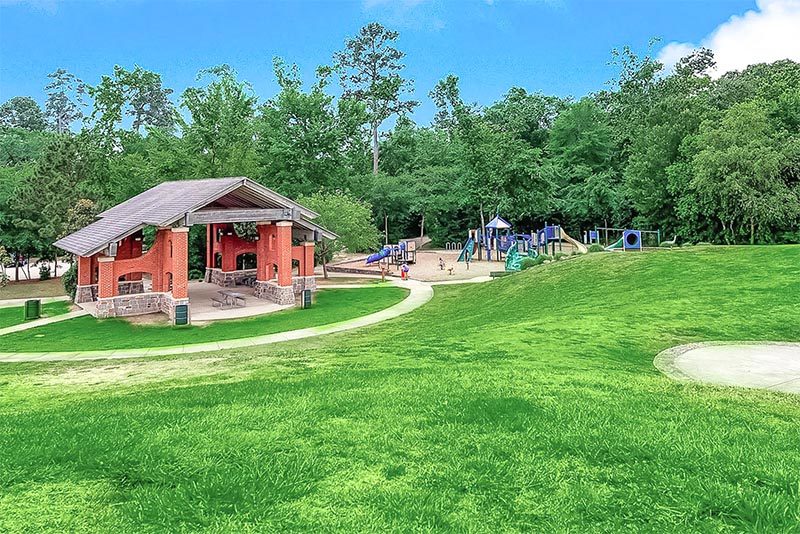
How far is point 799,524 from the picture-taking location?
329 centimetres

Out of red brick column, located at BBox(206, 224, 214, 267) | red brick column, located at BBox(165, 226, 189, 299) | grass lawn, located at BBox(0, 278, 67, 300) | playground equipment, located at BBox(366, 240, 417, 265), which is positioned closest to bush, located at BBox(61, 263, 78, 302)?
grass lawn, located at BBox(0, 278, 67, 300)

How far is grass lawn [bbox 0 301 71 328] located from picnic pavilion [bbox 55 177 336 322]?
3.08 ft

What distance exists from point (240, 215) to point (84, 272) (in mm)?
8427

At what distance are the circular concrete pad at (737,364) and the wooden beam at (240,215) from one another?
15.6 m

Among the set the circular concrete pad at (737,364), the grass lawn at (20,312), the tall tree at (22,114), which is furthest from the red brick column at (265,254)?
the tall tree at (22,114)

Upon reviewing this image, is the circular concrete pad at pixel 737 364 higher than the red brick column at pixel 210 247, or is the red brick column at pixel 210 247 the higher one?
the red brick column at pixel 210 247

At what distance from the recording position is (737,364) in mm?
7902

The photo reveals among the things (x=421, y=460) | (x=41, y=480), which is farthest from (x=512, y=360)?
(x=41, y=480)

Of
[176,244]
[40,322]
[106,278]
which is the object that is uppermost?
[176,244]

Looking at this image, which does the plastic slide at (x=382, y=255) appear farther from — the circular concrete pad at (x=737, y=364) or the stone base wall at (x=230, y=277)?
the circular concrete pad at (x=737, y=364)

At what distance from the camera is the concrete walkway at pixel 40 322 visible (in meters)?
17.7

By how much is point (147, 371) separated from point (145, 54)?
210 feet

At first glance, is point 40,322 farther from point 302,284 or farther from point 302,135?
point 302,135

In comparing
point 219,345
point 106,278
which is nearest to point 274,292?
point 106,278
